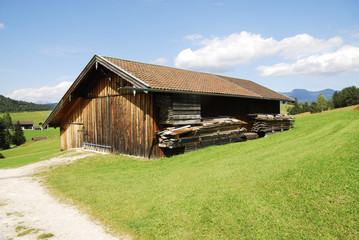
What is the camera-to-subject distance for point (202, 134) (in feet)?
46.9

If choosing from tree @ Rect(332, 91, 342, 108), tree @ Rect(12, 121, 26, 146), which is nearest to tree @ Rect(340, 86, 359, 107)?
tree @ Rect(332, 91, 342, 108)

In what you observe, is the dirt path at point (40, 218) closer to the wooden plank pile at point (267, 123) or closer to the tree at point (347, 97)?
the wooden plank pile at point (267, 123)

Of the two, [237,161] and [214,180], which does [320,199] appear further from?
[237,161]

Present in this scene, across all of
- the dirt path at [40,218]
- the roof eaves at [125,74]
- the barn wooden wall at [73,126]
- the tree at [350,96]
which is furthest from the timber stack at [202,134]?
the tree at [350,96]

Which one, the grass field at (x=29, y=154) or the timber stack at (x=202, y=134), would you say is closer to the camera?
the timber stack at (x=202, y=134)

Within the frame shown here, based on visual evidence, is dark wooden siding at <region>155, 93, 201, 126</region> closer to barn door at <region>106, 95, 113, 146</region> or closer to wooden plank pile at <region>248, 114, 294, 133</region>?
barn door at <region>106, 95, 113, 146</region>

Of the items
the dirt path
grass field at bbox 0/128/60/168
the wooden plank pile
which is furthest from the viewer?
grass field at bbox 0/128/60/168

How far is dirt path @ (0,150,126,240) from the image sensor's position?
4855 mm

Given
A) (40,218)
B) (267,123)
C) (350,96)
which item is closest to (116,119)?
(40,218)

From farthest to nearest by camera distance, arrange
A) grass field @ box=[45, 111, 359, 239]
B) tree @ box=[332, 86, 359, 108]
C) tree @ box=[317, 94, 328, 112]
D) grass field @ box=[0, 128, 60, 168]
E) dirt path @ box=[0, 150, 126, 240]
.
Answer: tree @ box=[317, 94, 328, 112]
tree @ box=[332, 86, 359, 108]
grass field @ box=[0, 128, 60, 168]
dirt path @ box=[0, 150, 126, 240]
grass field @ box=[45, 111, 359, 239]

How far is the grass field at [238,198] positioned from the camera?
4496 millimetres

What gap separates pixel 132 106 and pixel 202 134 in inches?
190

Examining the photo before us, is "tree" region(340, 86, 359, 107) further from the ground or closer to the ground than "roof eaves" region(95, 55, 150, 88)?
further from the ground

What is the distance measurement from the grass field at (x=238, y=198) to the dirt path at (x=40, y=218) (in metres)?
0.41
